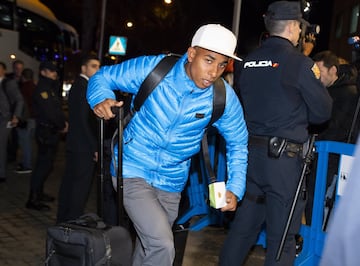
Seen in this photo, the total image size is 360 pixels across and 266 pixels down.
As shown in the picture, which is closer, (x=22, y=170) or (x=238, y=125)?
(x=238, y=125)

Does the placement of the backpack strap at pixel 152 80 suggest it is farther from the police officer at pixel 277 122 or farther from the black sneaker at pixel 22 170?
the black sneaker at pixel 22 170

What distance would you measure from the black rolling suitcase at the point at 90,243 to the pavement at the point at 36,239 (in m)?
1.64

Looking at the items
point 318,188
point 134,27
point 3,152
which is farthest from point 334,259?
point 134,27

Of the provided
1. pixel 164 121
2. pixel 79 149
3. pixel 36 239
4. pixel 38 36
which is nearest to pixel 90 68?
pixel 79 149

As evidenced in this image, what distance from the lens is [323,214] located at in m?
4.21

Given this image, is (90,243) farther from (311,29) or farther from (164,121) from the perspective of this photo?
(311,29)

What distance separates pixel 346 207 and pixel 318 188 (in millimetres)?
2894

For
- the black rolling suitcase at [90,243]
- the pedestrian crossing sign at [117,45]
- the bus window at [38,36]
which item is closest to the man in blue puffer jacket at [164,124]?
the black rolling suitcase at [90,243]

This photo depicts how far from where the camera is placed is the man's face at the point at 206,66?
3.17 metres

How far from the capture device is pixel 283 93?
3715 mm

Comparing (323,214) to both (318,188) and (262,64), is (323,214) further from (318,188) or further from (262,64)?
(262,64)

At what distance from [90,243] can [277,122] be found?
156 centimetres

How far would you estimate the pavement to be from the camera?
4797mm

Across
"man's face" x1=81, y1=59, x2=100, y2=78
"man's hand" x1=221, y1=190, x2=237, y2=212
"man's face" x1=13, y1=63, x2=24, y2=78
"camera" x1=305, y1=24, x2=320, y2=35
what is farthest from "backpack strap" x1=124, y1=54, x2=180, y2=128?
"man's face" x1=13, y1=63, x2=24, y2=78
